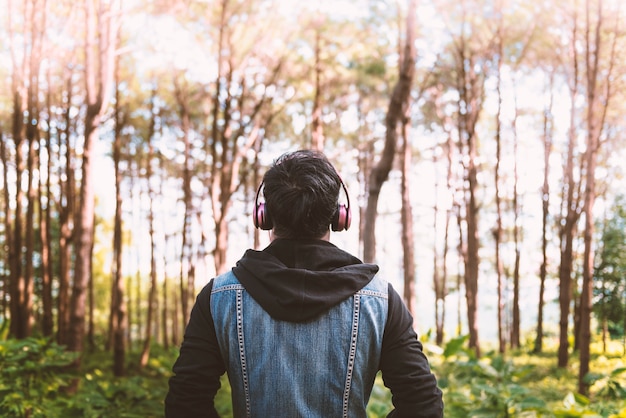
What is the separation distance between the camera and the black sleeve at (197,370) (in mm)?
1327

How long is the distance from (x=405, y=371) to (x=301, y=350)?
0.90 ft

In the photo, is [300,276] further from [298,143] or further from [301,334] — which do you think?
[298,143]

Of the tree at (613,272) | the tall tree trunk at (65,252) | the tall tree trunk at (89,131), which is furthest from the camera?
the tree at (613,272)

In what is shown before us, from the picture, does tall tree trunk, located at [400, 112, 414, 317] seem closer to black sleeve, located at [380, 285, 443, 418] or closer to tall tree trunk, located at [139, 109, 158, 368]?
tall tree trunk, located at [139, 109, 158, 368]

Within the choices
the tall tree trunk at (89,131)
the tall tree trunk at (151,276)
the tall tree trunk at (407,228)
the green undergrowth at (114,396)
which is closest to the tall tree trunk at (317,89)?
the tall tree trunk at (407,228)

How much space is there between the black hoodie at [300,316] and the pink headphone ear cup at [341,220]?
10 centimetres

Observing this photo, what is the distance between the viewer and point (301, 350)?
1352mm

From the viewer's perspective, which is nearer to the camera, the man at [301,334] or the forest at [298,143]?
the man at [301,334]

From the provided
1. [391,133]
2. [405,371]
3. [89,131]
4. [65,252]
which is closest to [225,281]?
[405,371]

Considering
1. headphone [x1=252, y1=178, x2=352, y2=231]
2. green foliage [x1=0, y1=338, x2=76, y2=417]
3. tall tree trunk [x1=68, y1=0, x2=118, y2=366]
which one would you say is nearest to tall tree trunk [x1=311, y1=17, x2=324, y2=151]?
tall tree trunk [x1=68, y1=0, x2=118, y2=366]

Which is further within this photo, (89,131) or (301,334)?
(89,131)

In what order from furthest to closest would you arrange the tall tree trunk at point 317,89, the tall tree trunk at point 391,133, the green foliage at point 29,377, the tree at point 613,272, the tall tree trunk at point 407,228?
the tree at point 613,272 < the tall tree trunk at point 317,89 < the tall tree trunk at point 407,228 < the tall tree trunk at point 391,133 < the green foliage at point 29,377

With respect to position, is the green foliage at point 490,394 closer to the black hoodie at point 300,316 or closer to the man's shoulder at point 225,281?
the black hoodie at point 300,316

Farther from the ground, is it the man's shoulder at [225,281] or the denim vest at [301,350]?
the man's shoulder at [225,281]
